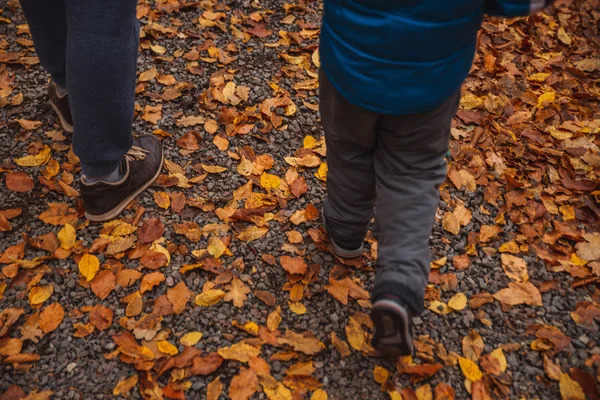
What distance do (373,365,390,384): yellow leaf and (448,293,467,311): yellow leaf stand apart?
0.44m

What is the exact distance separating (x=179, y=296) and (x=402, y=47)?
1.35 m

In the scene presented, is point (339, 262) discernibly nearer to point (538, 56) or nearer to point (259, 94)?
point (259, 94)

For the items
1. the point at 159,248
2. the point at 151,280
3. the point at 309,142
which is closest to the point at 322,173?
the point at 309,142

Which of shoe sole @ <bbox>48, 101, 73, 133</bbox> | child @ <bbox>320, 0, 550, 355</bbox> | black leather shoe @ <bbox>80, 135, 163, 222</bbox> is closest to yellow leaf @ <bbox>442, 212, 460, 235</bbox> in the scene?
child @ <bbox>320, 0, 550, 355</bbox>

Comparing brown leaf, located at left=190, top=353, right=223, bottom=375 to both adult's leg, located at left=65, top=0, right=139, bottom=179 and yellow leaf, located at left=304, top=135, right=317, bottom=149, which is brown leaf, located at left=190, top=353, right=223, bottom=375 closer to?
adult's leg, located at left=65, top=0, right=139, bottom=179

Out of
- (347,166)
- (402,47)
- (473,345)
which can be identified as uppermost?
(402,47)

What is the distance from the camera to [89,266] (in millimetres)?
2221

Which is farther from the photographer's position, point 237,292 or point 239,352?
point 237,292

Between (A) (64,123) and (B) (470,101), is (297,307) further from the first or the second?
(B) (470,101)

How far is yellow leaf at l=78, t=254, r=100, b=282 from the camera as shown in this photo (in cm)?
→ 219

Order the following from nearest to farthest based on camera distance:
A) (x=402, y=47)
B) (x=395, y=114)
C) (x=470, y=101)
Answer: (x=402, y=47) < (x=395, y=114) < (x=470, y=101)

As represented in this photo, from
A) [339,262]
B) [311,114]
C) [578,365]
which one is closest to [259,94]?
[311,114]

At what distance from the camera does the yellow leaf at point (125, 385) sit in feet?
6.08

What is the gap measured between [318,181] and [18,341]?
1.52m
